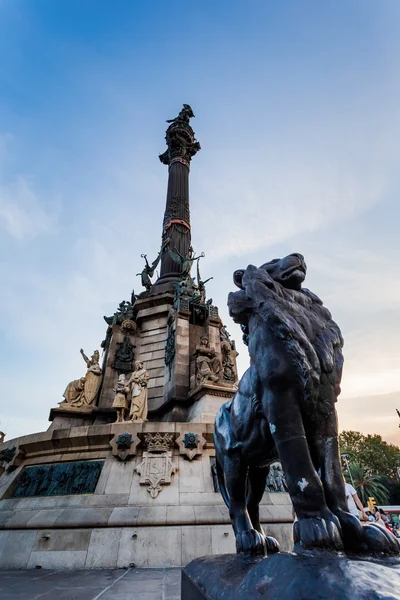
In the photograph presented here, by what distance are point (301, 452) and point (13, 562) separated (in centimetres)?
715

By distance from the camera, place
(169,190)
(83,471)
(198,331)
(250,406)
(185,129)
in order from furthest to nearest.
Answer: (185,129), (169,190), (198,331), (83,471), (250,406)

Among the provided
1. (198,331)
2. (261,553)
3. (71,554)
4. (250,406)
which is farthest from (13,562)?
(198,331)

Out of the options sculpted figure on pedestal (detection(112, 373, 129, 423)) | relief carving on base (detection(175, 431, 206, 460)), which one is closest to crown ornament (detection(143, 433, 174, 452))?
relief carving on base (detection(175, 431, 206, 460))

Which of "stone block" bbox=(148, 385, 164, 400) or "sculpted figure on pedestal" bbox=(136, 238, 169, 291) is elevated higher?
"sculpted figure on pedestal" bbox=(136, 238, 169, 291)

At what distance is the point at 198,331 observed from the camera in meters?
14.3

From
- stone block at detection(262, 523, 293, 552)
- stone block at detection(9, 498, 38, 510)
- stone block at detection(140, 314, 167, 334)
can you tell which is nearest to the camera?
stone block at detection(262, 523, 293, 552)

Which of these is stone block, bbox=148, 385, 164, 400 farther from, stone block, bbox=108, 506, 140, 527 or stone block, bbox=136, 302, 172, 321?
stone block, bbox=108, 506, 140, 527

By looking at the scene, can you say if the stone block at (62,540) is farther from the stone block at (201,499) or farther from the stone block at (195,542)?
the stone block at (201,499)

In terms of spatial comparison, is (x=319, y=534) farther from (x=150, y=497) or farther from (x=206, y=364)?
(x=206, y=364)

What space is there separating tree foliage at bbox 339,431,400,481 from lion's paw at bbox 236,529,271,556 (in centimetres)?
5512

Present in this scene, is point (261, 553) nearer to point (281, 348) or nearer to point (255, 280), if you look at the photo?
point (281, 348)

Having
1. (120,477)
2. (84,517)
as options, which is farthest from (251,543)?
(120,477)

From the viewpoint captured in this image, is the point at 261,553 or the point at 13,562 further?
the point at 13,562

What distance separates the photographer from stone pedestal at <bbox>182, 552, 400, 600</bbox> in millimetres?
1174
